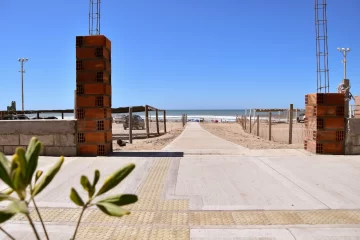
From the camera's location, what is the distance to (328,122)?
7621mm

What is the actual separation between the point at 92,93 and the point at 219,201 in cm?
433

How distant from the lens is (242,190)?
475 centimetres

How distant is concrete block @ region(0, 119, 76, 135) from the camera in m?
7.44

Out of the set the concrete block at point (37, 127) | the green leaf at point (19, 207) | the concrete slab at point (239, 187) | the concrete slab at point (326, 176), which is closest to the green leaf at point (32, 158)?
the green leaf at point (19, 207)

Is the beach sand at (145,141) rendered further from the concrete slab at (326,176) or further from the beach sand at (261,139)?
the concrete slab at (326,176)

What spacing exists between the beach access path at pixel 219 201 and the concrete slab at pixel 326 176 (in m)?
0.01

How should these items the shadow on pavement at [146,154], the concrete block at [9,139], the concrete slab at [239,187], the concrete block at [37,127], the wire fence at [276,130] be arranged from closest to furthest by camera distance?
1. the concrete slab at [239,187]
2. the concrete block at [37,127]
3. the concrete block at [9,139]
4. the shadow on pavement at [146,154]
5. the wire fence at [276,130]

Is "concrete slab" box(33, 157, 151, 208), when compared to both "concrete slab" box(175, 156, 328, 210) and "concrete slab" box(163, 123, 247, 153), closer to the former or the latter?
"concrete slab" box(175, 156, 328, 210)

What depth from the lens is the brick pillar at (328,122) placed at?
24.9ft

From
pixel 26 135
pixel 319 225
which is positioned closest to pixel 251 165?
pixel 319 225

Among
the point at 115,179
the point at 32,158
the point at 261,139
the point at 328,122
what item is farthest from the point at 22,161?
the point at 261,139

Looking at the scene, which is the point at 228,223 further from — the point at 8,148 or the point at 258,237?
the point at 8,148

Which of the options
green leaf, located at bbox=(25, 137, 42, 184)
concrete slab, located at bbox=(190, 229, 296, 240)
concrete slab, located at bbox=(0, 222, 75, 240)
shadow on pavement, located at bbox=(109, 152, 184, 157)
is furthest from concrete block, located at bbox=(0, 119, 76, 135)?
green leaf, located at bbox=(25, 137, 42, 184)

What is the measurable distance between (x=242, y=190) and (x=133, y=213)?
1725 millimetres
